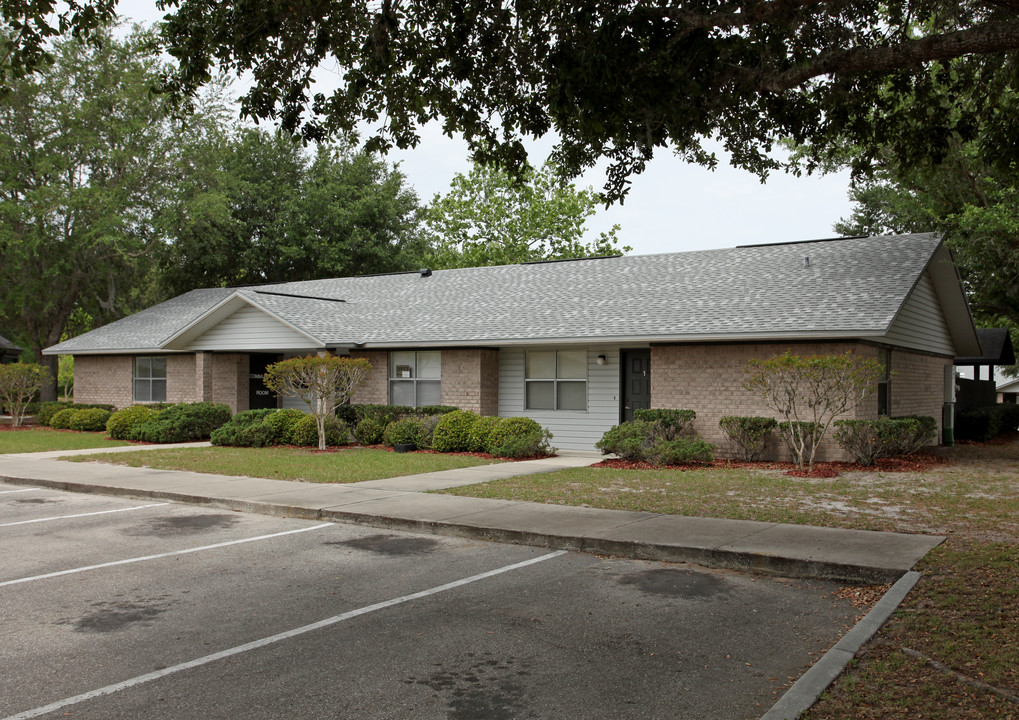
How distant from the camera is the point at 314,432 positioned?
69.9ft

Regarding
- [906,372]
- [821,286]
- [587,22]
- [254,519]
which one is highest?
[587,22]

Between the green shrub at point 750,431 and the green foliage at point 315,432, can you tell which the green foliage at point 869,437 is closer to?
the green shrub at point 750,431

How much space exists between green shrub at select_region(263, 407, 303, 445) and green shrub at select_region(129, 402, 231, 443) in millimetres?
2247

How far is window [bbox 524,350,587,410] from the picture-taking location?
68.1ft

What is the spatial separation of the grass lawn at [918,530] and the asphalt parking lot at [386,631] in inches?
21.4

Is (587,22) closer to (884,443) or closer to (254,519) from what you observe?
(254,519)

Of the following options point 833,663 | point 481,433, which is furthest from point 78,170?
point 833,663

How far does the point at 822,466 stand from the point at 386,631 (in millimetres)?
12209

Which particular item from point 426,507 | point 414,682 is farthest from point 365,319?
point 414,682

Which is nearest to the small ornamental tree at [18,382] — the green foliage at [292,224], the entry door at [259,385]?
the entry door at [259,385]

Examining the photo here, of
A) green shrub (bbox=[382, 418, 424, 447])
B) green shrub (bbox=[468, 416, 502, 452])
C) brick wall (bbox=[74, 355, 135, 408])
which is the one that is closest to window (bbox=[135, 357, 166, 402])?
brick wall (bbox=[74, 355, 135, 408])

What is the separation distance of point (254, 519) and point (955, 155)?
22.8 m

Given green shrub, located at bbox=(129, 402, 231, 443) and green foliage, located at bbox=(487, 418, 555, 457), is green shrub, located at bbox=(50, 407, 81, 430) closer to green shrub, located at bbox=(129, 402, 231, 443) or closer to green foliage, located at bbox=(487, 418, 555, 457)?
green shrub, located at bbox=(129, 402, 231, 443)

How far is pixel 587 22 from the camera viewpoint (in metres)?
9.22
